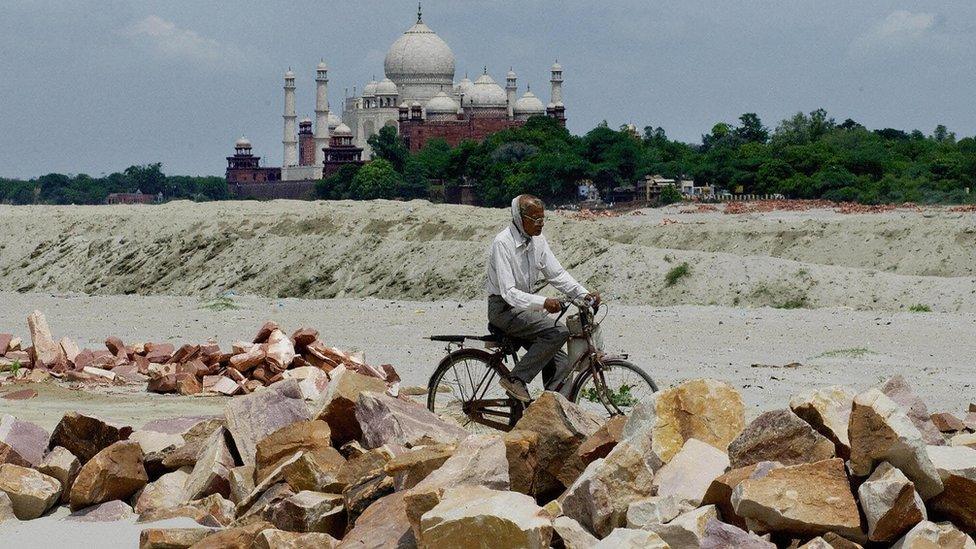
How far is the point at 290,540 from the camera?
590cm

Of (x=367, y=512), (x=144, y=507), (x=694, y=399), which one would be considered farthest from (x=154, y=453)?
(x=694, y=399)

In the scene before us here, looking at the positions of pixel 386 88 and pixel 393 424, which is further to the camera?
pixel 386 88

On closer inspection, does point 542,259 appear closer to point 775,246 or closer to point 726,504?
point 726,504

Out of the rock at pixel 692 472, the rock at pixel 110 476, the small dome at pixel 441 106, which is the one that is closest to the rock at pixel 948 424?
the rock at pixel 692 472

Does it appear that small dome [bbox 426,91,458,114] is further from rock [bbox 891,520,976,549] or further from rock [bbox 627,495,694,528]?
rock [bbox 891,520,976,549]

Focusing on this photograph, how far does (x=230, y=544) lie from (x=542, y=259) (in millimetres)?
2644

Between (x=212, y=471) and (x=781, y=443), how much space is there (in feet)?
9.05

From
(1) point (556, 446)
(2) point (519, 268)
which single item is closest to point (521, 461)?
(1) point (556, 446)

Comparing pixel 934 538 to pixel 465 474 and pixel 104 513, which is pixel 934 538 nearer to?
pixel 465 474

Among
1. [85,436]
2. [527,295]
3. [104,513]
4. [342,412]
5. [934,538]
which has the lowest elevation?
[104,513]

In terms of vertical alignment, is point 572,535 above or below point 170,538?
above

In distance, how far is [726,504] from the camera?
18.4 feet

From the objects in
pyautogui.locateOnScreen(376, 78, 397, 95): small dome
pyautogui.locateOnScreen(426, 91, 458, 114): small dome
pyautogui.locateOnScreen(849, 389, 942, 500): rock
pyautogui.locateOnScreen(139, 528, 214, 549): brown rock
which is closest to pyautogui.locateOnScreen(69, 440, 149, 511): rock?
pyautogui.locateOnScreen(139, 528, 214, 549): brown rock

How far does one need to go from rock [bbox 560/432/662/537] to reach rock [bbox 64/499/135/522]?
234 cm
